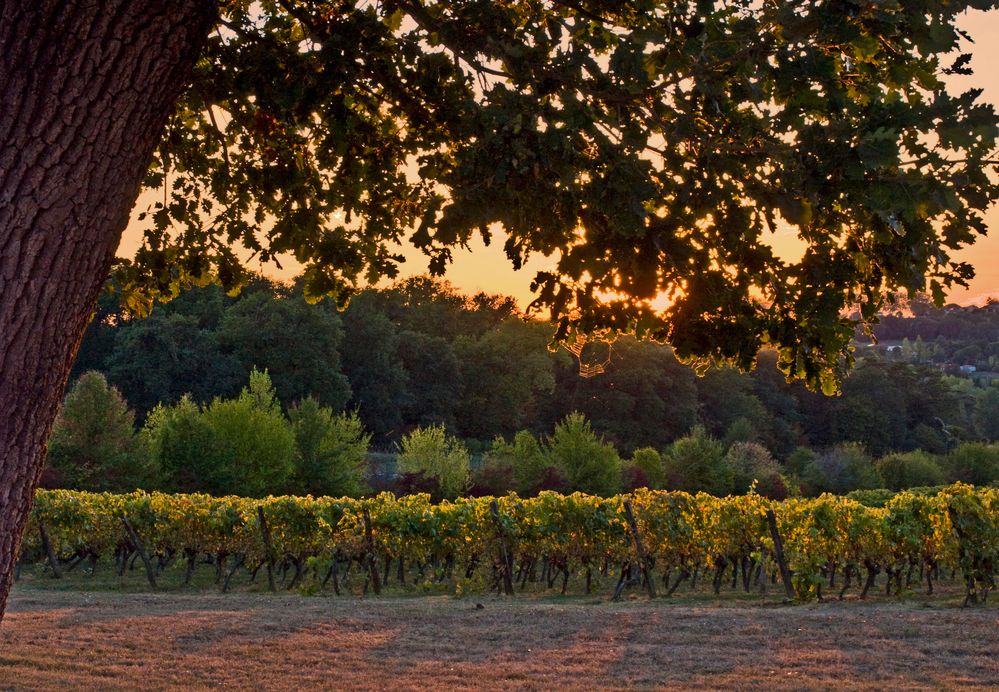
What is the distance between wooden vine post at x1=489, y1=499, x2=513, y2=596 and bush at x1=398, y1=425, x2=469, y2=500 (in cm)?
1733

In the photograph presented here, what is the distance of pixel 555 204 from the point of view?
15.9ft

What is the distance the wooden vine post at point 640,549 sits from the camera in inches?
667

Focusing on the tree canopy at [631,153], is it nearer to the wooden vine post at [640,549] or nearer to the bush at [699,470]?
the wooden vine post at [640,549]

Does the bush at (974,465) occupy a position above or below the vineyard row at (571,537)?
above

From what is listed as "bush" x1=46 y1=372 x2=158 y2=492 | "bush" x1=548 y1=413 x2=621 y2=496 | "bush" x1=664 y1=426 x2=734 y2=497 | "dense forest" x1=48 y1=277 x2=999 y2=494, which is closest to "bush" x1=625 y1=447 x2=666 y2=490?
"dense forest" x1=48 y1=277 x2=999 y2=494

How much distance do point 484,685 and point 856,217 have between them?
566cm

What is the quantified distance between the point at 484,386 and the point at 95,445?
37125 mm

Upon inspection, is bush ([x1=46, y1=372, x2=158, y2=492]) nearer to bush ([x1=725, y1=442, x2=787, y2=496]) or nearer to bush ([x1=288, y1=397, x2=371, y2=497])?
bush ([x1=288, y1=397, x2=371, y2=497])

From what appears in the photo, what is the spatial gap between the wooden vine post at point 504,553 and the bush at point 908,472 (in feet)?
120

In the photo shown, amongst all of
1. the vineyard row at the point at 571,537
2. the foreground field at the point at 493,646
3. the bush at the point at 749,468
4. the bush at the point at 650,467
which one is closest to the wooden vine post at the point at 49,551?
the vineyard row at the point at 571,537

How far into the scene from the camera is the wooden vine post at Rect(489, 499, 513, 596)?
682 inches

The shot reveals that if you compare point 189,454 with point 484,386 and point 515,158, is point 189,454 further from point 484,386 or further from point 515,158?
point 515,158

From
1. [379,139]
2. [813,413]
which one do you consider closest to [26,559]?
[379,139]

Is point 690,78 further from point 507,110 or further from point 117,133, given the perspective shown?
point 117,133
